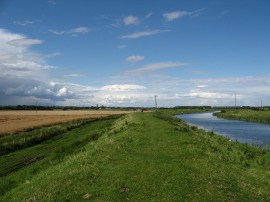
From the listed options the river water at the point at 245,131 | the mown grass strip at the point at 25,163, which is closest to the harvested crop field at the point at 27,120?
the mown grass strip at the point at 25,163

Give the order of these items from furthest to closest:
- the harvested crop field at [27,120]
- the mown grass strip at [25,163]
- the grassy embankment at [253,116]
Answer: the grassy embankment at [253,116]
the harvested crop field at [27,120]
the mown grass strip at [25,163]

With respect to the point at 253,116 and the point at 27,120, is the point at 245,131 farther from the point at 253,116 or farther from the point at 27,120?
the point at 27,120

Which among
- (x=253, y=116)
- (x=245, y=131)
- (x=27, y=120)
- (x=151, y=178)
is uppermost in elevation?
(x=253, y=116)

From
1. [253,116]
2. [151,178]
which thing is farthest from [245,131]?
[253,116]

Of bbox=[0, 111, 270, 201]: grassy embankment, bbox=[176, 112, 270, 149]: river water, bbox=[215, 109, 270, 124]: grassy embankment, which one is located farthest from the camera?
bbox=[215, 109, 270, 124]: grassy embankment

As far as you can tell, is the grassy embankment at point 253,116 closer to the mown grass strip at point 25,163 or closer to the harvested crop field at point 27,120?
the harvested crop field at point 27,120

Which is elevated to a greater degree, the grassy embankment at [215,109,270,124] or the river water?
the grassy embankment at [215,109,270,124]

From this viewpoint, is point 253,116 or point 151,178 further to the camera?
point 253,116

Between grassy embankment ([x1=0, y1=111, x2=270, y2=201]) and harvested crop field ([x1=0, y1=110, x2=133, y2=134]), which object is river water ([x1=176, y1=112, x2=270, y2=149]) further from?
harvested crop field ([x1=0, y1=110, x2=133, y2=134])

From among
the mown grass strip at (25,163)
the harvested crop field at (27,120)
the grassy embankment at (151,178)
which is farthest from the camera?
the harvested crop field at (27,120)

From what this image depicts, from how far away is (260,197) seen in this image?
14445 mm

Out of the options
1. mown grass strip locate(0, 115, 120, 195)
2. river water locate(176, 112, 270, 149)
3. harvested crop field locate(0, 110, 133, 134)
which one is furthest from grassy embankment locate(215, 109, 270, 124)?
mown grass strip locate(0, 115, 120, 195)

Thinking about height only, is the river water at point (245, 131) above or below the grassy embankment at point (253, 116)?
below

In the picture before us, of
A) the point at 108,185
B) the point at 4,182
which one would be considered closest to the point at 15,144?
→ the point at 4,182
